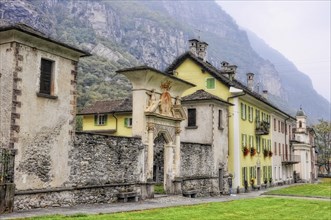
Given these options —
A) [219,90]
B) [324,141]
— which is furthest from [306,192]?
[324,141]

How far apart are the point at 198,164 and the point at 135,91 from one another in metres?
8.77

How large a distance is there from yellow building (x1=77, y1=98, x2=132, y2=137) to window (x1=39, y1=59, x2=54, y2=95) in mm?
27588

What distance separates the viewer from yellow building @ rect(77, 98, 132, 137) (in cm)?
4784

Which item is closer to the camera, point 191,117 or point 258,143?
point 191,117

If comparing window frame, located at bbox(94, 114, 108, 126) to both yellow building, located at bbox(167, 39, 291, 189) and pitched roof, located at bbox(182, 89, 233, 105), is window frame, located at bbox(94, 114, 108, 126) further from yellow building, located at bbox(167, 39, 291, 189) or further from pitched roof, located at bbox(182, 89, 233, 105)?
pitched roof, located at bbox(182, 89, 233, 105)

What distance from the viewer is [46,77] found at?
64.0 ft

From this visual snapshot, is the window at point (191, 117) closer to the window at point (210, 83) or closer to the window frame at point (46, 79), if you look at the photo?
the window at point (210, 83)

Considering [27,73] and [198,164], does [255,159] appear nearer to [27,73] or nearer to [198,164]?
[198,164]

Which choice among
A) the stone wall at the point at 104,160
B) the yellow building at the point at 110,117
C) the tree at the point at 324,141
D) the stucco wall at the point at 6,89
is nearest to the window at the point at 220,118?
the stone wall at the point at 104,160

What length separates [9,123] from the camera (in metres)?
17.5

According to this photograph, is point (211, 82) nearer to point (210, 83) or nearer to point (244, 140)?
point (210, 83)

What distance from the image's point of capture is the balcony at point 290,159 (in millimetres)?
58537

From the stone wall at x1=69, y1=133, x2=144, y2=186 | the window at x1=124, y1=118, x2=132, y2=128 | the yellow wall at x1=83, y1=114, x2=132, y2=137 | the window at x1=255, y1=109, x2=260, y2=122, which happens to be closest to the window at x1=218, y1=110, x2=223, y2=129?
the window at x1=255, y1=109, x2=260, y2=122

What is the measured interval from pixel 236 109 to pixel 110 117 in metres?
16.1
